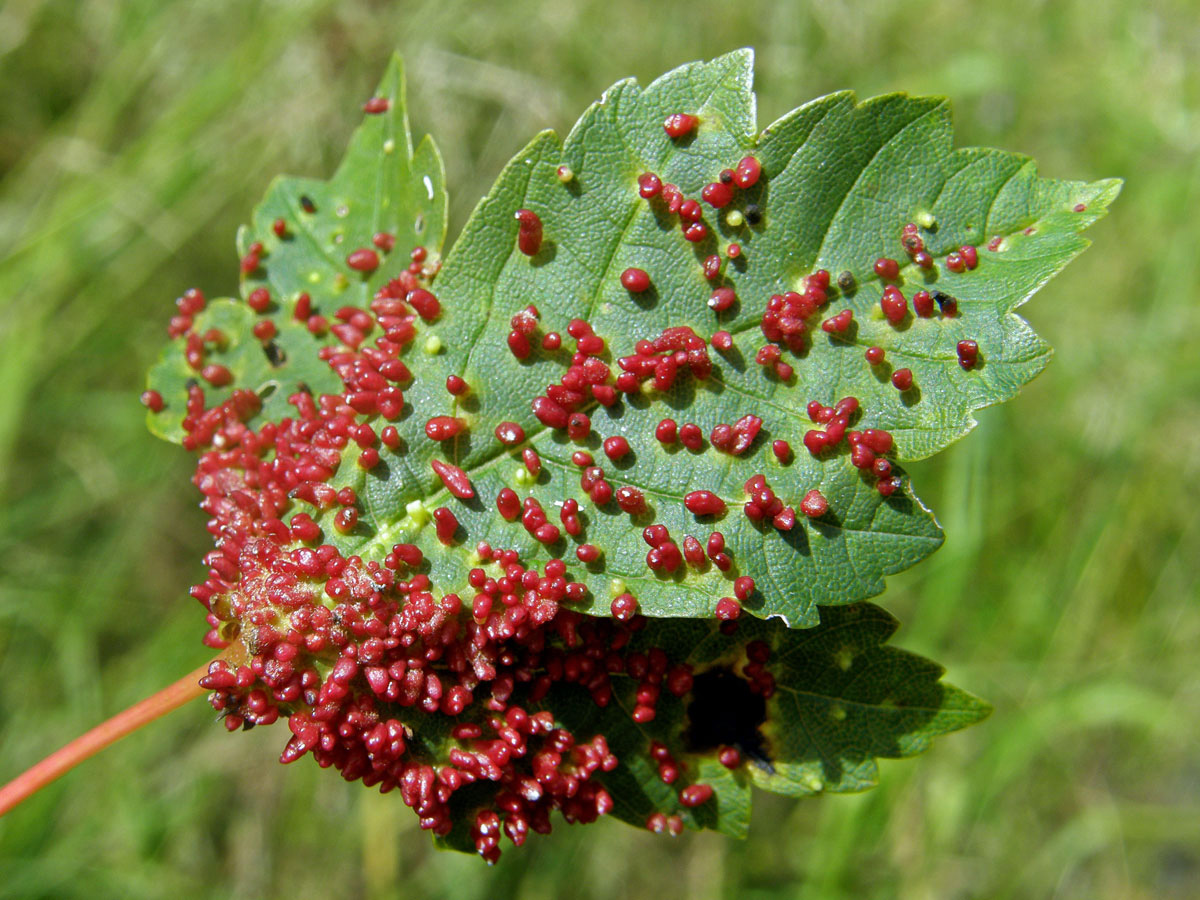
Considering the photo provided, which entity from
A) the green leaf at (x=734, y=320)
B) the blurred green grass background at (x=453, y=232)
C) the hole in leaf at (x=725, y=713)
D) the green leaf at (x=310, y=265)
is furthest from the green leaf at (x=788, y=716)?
the blurred green grass background at (x=453, y=232)

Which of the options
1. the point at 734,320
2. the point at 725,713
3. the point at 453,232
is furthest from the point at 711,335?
the point at 453,232

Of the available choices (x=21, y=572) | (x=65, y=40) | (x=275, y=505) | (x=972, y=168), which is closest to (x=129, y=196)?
(x=65, y=40)

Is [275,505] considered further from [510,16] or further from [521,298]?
[510,16]

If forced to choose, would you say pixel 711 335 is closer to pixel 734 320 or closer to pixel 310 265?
pixel 734 320

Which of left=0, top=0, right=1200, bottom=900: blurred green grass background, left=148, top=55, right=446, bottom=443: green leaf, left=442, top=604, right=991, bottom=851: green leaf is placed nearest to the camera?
Result: left=442, top=604, right=991, bottom=851: green leaf

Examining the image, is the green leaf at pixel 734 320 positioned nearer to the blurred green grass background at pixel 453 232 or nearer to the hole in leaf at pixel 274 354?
the hole in leaf at pixel 274 354

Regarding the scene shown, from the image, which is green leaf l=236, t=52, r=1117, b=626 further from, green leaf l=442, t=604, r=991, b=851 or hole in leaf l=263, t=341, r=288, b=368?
hole in leaf l=263, t=341, r=288, b=368

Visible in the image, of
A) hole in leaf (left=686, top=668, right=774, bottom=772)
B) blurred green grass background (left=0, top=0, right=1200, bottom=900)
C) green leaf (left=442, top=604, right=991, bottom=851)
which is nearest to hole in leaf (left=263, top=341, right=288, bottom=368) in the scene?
green leaf (left=442, top=604, right=991, bottom=851)
